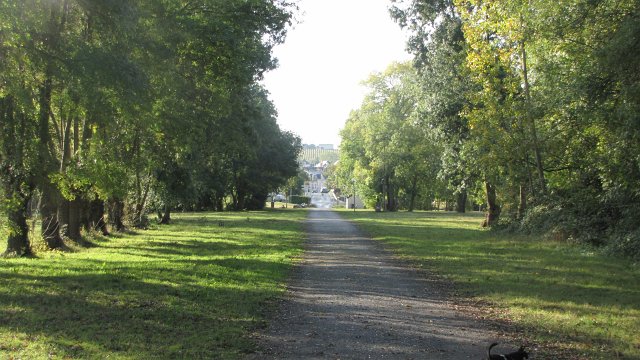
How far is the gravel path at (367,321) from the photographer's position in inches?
265

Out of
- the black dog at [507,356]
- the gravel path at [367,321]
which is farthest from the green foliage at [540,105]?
the black dog at [507,356]

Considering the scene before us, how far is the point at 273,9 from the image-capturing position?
1723cm

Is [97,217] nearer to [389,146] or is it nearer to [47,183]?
Answer: [47,183]

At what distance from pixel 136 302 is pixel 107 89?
4.51 meters

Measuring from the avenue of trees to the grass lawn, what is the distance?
6.93 feet

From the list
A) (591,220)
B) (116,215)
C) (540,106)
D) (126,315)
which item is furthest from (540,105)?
(116,215)

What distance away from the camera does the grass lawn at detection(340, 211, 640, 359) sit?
7434 mm

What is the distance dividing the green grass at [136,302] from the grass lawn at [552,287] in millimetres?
4004

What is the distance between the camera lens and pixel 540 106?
64.5 feet

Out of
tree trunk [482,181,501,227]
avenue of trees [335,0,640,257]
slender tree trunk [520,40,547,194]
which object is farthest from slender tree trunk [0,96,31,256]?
tree trunk [482,181,501,227]

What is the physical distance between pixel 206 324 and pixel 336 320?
1.90m

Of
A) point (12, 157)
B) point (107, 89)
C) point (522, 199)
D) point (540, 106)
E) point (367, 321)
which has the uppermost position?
point (540, 106)

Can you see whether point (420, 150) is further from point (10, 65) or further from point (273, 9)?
point (10, 65)

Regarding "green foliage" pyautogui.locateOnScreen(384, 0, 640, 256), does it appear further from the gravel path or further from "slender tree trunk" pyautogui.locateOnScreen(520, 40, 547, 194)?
the gravel path
